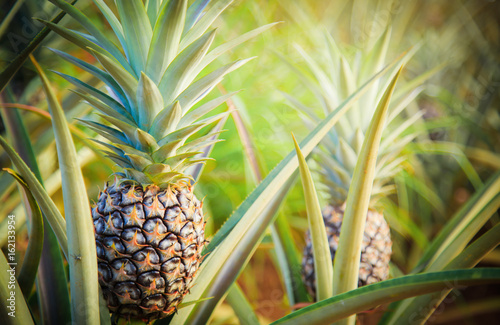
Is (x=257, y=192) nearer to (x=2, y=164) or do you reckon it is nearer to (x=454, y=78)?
(x=2, y=164)

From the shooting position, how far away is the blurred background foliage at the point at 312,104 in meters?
0.88

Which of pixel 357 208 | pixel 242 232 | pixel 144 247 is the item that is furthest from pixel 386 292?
pixel 144 247

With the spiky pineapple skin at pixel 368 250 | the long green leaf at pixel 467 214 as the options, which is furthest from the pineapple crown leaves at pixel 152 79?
the long green leaf at pixel 467 214

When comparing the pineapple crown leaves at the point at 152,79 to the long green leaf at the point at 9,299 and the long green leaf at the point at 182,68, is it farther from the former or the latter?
the long green leaf at the point at 9,299

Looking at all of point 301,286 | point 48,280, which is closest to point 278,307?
point 301,286

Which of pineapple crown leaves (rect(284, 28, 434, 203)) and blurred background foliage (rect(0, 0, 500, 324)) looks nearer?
pineapple crown leaves (rect(284, 28, 434, 203))

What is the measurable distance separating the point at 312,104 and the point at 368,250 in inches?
38.0

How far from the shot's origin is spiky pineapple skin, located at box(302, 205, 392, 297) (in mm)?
696

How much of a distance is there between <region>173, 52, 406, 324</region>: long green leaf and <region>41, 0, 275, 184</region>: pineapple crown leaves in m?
0.15

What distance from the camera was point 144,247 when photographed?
1.51 ft

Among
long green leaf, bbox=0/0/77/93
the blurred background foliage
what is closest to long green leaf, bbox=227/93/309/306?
the blurred background foliage

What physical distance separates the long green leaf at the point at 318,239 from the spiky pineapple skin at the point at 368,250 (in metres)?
0.13

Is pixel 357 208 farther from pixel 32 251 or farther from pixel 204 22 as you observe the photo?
pixel 32 251

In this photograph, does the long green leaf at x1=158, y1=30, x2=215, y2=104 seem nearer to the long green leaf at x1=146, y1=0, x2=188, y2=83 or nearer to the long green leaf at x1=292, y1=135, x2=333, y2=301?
the long green leaf at x1=146, y1=0, x2=188, y2=83
